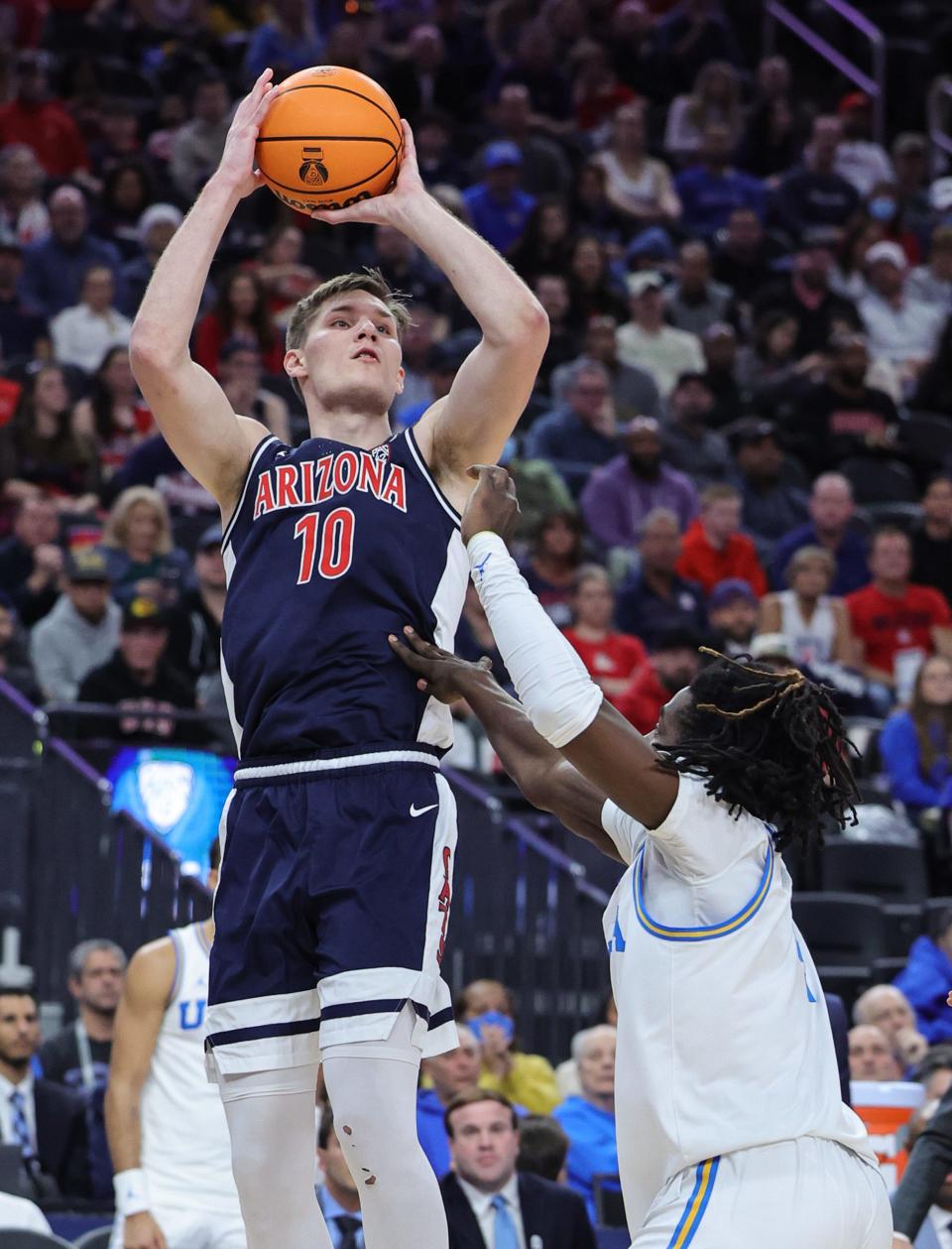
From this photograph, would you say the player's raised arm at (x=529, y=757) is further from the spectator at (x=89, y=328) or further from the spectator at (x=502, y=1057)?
the spectator at (x=89, y=328)

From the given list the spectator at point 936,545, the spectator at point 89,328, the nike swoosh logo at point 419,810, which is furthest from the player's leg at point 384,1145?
the spectator at point 936,545

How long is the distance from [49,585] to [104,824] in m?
1.95

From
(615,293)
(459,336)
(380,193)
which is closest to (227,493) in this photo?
(380,193)

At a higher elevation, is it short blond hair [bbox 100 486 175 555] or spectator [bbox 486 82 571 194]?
spectator [bbox 486 82 571 194]

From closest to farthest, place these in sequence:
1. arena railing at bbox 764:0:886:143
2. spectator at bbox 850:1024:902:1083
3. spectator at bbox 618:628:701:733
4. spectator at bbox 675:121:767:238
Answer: spectator at bbox 850:1024:902:1083, spectator at bbox 618:628:701:733, spectator at bbox 675:121:767:238, arena railing at bbox 764:0:886:143

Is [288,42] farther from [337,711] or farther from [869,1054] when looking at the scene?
[337,711]

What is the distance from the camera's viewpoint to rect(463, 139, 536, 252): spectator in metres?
16.4

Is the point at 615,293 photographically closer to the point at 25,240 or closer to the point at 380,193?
the point at 25,240

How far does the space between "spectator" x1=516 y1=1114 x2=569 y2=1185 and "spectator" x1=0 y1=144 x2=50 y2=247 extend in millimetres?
8634

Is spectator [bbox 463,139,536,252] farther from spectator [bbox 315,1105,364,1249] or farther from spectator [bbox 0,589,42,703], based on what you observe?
spectator [bbox 315,1105,364,1249]

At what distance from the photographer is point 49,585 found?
37.4 feet

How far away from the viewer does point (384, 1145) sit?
4.34 metres

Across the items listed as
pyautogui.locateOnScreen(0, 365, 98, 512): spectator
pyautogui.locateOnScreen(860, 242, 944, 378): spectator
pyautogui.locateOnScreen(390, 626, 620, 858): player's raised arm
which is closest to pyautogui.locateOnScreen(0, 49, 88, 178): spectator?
pyautogui.locateOnScreen(0, 365, 98, 512): spectator

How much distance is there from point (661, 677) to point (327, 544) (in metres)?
7.05
